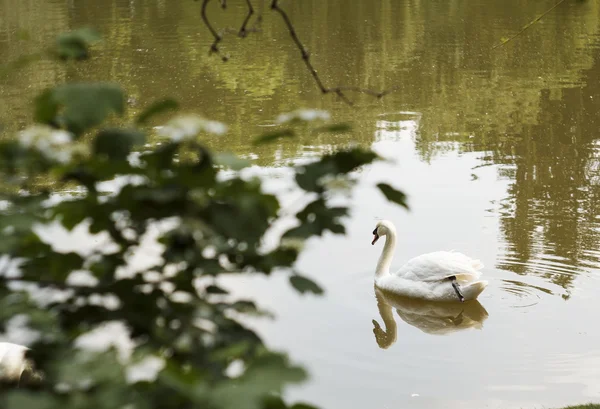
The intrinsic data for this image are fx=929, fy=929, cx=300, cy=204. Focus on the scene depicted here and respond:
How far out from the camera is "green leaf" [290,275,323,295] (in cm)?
187

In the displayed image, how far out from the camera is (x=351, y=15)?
29750mm

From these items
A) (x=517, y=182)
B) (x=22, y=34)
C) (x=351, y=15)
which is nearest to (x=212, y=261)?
(x=22, y=34)

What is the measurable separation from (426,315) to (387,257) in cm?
72

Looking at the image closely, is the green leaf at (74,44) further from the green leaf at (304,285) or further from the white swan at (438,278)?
the white swan at (438,278)

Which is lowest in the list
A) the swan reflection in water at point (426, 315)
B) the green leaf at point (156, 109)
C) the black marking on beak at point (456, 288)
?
the swan reflection in water at point (426, 315)

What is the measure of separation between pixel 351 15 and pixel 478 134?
16415 millimetres

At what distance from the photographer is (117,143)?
1720 mm

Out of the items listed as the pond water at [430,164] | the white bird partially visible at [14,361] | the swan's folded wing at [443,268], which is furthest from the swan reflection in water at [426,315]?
the white bird partially visible at [14,361]

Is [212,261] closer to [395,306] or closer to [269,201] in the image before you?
[269,201]

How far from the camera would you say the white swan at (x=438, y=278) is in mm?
7965

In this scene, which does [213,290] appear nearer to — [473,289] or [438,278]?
[473,289]

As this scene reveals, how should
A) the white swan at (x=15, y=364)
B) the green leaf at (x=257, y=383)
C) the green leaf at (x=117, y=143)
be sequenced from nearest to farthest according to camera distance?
the green leaf at (x=257, y=383) → the green leaf at (x=117, y=143) → the white swan at (x=15, y=364)

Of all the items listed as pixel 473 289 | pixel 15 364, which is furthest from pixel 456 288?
pixel 15 364

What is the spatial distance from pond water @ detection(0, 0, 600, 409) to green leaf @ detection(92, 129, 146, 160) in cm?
51
